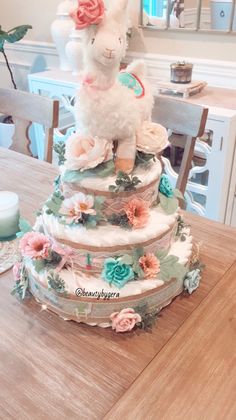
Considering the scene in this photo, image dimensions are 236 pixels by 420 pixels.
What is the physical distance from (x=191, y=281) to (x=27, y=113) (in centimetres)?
108

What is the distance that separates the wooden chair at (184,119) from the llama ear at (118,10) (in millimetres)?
610

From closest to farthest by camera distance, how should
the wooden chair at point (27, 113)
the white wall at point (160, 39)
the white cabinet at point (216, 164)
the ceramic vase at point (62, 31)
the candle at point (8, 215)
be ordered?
the candle at point (8, 215) < the wooden chair at point (27, 113) < the white cabinet at point (216, 164) < the white wall at point (160, 39) < the ceramic vase at point (62, 31)

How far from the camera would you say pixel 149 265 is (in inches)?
28.2

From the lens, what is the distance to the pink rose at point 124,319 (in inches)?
26.9

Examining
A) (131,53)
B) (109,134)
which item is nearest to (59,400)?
(109,134)

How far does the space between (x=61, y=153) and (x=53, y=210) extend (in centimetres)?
12

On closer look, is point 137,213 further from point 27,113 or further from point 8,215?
point 27,113

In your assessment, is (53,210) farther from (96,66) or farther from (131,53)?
(131,53)

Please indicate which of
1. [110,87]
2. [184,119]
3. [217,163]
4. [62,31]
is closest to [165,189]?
[110,87]

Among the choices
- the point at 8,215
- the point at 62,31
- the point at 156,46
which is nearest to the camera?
the point at 8,215

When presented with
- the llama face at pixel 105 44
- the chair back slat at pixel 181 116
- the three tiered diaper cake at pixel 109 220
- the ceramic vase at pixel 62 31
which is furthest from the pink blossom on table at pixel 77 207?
the ceramic vase at pixel 62 31

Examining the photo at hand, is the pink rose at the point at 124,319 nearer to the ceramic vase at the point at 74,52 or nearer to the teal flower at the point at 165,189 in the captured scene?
the teal flower at the point at 165,189

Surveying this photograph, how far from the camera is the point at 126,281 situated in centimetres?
70

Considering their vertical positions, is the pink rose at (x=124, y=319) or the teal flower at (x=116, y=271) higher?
the teal flower at (x=116, y=271)
